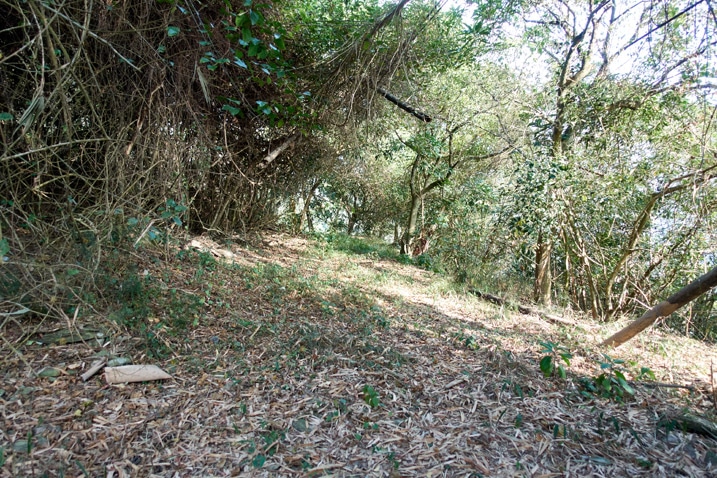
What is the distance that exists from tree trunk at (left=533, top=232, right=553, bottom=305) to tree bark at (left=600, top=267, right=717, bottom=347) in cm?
245

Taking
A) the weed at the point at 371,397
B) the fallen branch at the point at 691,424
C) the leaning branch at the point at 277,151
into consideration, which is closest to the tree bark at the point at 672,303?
the fallen branch at the point at 691,424

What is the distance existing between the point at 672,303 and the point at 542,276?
2.86 metres

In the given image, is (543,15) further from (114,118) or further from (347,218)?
(347,218)

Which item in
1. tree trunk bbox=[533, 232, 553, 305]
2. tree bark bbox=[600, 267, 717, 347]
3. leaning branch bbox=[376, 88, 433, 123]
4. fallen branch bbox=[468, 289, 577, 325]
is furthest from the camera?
tree trunk bbox=[533, 232, 553, 305]

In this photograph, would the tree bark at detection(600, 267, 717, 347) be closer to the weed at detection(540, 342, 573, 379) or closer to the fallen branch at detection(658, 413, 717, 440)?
the weed at detection(540, 342, 573, 379)

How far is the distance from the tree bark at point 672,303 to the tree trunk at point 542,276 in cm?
245

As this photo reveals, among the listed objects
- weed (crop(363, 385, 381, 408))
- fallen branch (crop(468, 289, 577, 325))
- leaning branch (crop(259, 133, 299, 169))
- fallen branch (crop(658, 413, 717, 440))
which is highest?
leaning branch (crop(259, 133, 299, 169))

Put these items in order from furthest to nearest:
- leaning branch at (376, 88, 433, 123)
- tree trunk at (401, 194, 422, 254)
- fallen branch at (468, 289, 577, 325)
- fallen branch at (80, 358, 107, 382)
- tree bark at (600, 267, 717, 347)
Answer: tree trunk at (401, 194, 422, 254) → leaning branch at (376, 88, 433, 123) → fallen branch at (468, 289, 577, 325) → tree bark at (600, 267, 717, 347) → fallen branch at (80, 358, 107, 382)

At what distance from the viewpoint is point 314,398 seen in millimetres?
2152

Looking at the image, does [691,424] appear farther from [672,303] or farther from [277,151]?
[277,151]

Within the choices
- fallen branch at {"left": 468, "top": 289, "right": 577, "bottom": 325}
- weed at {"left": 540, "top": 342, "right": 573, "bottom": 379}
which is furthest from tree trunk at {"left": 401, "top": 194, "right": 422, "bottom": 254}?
weed at {"left": 540, "top": 342, "right": 573, "bottom": 379}

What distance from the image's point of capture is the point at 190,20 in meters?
3.27

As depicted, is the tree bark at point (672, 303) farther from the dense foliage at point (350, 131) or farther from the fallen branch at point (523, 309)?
the dense foliage at point (350, 131)

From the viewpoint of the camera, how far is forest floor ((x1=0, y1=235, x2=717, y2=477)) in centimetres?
168
